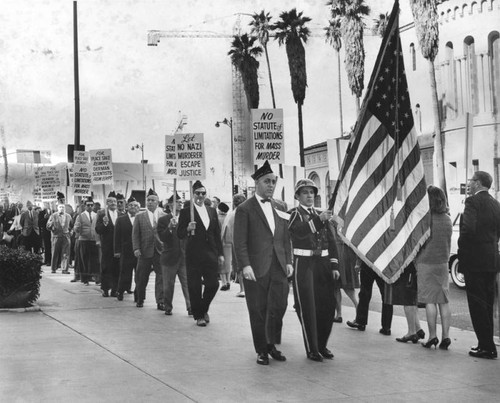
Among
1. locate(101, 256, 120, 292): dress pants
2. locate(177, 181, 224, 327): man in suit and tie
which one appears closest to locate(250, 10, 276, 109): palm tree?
locate(101, 256, 120, 292): dress pants

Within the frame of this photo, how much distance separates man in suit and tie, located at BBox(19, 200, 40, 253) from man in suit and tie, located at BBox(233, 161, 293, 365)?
54.6ft

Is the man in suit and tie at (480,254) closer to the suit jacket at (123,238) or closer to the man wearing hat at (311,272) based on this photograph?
the man wearing hat at (311,272)

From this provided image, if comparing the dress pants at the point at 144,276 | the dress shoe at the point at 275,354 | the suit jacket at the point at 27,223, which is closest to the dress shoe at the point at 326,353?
the dress shoe at the point at 275,354

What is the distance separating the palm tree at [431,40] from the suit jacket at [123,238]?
27.1 m

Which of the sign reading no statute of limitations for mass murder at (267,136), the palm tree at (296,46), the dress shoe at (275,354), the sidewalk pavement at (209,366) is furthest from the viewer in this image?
the palm tree at (296,46)

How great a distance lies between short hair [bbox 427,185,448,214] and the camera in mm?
9219

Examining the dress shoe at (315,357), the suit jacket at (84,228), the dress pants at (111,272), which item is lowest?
the dress shoe at (315,357)

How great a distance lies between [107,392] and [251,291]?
2183 mm

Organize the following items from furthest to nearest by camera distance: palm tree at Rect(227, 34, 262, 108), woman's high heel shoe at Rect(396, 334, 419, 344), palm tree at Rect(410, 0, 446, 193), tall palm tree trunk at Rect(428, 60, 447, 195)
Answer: palm tree at Rect(227, 34, 262, 108) < palm tree at Rect(410, 0, 446, 193) < tall palm tree trunk at Rect(428, 60, 447, 195) < woman's high heel shoe at Rect(396, 334, 419, 344)

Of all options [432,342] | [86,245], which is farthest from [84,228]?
[432,342]

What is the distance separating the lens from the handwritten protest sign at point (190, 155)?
1441cm

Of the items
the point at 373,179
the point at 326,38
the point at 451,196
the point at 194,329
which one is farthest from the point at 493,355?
the point at 326,38

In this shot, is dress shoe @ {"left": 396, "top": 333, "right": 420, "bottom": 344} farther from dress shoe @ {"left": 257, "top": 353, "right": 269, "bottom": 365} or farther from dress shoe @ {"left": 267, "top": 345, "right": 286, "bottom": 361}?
dress shoe @ {"left": 257, "top": 353, "right": 269, "bottom": 365}

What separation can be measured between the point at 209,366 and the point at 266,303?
98 centimetres
